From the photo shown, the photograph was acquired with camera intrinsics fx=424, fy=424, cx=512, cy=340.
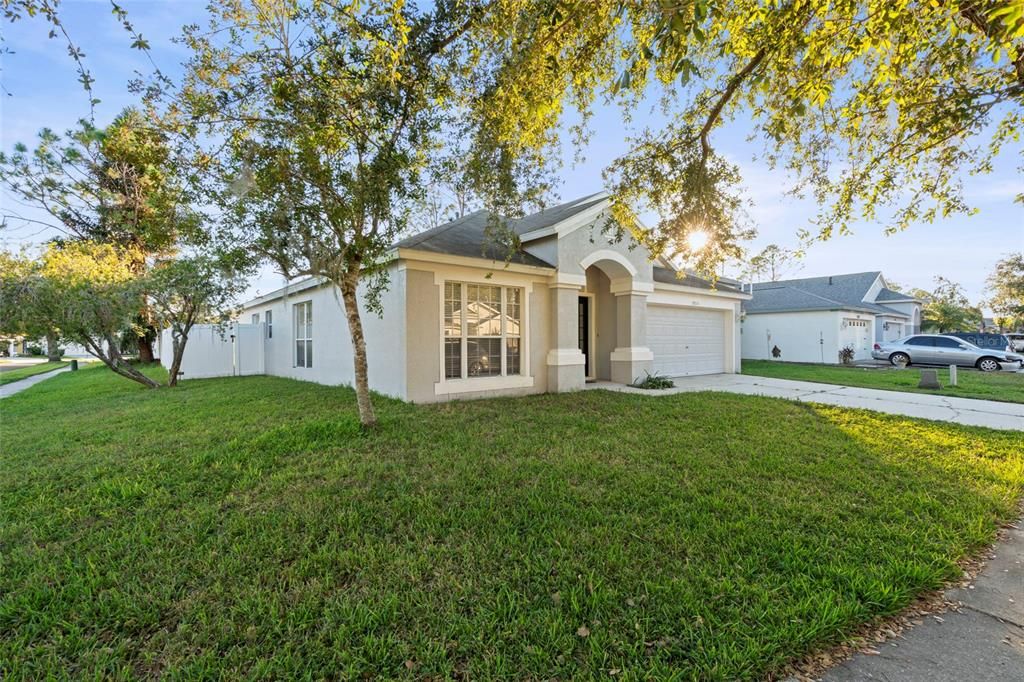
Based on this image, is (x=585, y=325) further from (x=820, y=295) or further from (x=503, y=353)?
(x=820, y=295)

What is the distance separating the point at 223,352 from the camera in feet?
50.9

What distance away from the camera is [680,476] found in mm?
4543

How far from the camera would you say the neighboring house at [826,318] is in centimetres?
2041

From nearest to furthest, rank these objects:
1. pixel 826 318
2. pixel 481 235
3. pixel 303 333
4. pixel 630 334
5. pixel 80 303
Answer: pixel 80 303 < pixel 481 235 < pixel 630 334 < pixel 303 333 < pixel 826 318

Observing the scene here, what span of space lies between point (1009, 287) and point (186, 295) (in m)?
46.4

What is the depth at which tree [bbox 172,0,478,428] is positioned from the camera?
499 cm

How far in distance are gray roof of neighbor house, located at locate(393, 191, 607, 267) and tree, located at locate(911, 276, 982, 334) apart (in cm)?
3706

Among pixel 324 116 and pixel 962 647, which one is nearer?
pixel 962 647

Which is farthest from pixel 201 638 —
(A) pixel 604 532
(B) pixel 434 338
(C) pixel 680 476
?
(B) pixel 434 338

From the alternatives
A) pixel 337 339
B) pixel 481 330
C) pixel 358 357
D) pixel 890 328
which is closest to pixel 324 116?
pixel 358 357

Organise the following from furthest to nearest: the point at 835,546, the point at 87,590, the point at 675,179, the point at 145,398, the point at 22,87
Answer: the point at 145,398 < the point at 675,179 < the point at 22,87 < the point at 835,546 < the point at 87,590

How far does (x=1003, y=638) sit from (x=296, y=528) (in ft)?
15.2

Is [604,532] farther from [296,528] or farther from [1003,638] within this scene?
[296,528]

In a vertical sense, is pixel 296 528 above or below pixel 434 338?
below
